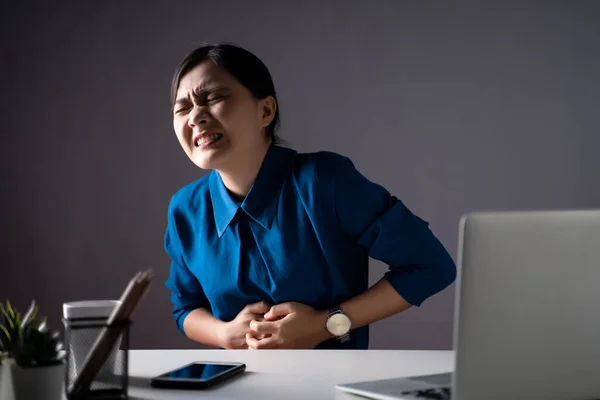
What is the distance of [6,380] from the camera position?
3.06 feet

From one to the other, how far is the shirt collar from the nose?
Result: 181mm

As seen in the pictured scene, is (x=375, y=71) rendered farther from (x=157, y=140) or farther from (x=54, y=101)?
(x=54, y=101)

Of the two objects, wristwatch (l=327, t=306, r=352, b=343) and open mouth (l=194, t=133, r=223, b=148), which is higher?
open mouth (l=194, t=133, r=223, b=148)

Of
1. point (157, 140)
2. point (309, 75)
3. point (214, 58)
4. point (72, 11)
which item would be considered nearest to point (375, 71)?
Result: point (309, 75)

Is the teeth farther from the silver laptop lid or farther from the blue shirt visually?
the silver laptop lid

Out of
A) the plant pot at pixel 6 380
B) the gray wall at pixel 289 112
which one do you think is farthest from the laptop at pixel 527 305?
the gray wall at pixel 289 112

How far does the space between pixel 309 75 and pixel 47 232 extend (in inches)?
53.1

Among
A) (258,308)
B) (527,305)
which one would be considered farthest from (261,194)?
(527,305)

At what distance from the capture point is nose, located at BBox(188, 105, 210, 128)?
5.45 ft

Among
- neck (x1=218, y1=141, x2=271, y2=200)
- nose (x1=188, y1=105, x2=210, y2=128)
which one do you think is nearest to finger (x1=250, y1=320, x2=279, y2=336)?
neck (x1=218, y1=141, x2=271, y2=200)

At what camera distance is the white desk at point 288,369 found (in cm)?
102

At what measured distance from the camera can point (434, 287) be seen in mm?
1643

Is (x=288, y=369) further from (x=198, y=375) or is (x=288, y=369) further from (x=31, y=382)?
(x=31, y=382)

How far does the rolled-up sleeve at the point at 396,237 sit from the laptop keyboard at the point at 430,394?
681 mm
